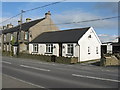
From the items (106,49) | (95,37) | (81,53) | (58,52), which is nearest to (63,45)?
(58,52)

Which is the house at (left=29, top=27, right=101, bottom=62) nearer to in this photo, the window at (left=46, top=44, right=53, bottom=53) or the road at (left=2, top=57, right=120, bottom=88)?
the window at (left=46, top=44, right=53, bottom=53)

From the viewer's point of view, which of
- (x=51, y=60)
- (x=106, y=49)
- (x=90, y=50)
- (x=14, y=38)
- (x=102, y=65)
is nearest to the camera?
(x=102, y=65)

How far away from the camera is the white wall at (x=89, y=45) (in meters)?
31.2

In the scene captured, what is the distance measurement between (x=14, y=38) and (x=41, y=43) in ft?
53.5

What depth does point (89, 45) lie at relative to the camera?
3303 centimetres

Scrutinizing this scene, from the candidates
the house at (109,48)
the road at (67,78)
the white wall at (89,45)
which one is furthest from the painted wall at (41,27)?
the road at (67,78)

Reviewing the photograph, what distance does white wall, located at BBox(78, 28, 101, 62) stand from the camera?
31.2 metres

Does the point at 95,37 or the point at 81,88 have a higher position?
the point at 95,37

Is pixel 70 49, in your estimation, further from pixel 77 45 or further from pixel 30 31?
pixel 30 31

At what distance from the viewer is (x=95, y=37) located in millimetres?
34719

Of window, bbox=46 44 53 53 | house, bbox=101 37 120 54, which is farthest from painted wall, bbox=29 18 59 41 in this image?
house, bbox=101 37 120 54

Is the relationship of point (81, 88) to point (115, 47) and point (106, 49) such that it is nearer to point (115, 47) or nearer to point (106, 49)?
point (106, 49)

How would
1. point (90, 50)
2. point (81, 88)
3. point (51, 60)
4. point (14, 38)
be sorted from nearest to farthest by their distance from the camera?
point (81, 88) < point (51, 60) < point (90, 50) < point (14, 38)

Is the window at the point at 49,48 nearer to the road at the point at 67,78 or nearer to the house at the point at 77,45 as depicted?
the house at the point at 77,45
